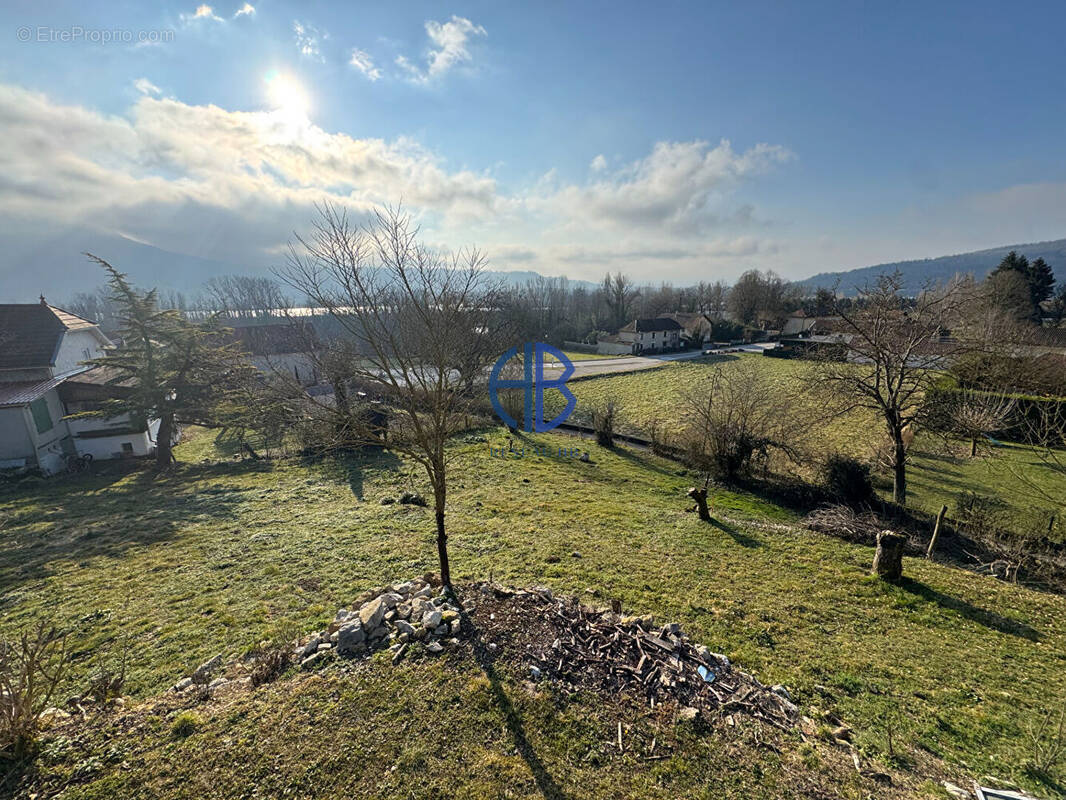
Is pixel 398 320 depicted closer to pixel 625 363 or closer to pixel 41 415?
pixel 41 415

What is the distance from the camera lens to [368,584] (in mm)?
7215

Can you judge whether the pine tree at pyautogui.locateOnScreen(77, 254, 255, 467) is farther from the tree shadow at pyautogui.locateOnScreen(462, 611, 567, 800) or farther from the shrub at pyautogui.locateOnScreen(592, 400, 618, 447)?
the tree shadow at pyautogui.locateOnScreen(462, 611, 567, 800)

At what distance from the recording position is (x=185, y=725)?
3928 mm

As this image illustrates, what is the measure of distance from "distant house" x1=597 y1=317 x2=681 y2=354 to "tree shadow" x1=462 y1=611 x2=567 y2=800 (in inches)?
1937

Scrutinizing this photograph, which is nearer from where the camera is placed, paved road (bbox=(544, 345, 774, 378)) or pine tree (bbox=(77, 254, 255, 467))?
pine tree (bbox=(77, 254, 255, 467))

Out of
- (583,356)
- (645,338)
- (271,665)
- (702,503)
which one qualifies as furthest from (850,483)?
(645,338)

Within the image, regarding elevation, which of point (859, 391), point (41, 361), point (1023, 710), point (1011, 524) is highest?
point (41, 361)

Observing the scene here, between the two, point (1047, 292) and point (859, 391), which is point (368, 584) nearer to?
A: point (859, 391)

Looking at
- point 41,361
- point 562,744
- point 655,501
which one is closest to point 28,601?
point 562,744

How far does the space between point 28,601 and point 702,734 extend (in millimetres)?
11205

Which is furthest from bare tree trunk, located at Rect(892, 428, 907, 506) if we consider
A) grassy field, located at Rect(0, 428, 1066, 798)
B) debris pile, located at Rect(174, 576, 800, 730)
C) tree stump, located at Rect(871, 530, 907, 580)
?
debris pile, located at Rect(174, 576, 800, 730)

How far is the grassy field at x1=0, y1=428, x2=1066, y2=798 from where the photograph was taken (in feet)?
11.7

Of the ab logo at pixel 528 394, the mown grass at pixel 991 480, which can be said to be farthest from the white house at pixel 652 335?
the mown grass at pixel 991 480

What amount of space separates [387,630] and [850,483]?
44.2ft
